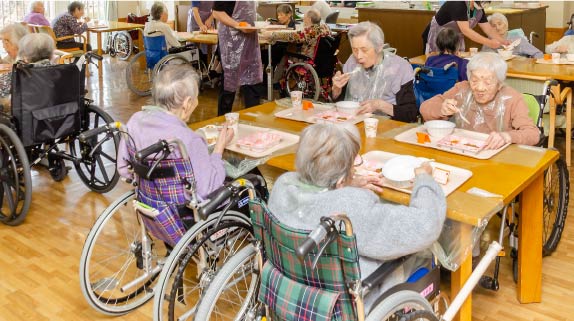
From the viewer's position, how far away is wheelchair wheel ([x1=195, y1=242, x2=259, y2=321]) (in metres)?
1.72

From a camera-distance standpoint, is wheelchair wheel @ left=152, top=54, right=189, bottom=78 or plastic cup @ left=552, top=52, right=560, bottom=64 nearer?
plastic cup @ left=552, top=52, right=560, bottom=64

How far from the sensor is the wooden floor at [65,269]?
2.37 m

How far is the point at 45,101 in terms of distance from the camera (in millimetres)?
3143

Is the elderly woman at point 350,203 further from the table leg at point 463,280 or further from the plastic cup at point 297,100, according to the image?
the plastic cup at point 297,100

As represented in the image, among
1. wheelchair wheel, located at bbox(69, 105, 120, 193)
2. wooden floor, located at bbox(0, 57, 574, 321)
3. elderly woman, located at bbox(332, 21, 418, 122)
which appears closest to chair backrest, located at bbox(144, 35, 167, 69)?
wheelchair wheel, located at bbox(69, 105, 120, 193)

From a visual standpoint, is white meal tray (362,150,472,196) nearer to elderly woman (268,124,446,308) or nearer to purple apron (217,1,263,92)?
elderly woman (268,124,446,308)

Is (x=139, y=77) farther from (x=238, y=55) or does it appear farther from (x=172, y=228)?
(x=172, y=228)

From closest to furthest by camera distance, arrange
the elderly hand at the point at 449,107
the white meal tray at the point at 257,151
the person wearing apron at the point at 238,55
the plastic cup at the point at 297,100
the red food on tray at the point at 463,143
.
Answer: the red food on tray at the point at 463,143, the white meal tray at the point at 257,151, the elderly hand at the point at 449,107, the plastic cup at the point at 297,100, the person wearing apron at the point at 238,55

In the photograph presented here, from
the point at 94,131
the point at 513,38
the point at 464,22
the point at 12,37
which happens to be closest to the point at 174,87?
the point at 94,131

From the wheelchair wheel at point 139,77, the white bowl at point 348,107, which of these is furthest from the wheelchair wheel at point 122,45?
the white bowl at point 348,107

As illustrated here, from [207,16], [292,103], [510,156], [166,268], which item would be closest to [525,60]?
[292,103]

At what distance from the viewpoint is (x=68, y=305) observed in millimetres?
2461

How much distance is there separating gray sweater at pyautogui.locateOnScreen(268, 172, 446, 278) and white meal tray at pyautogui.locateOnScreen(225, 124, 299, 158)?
667 mm

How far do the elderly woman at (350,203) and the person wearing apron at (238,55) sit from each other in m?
2.66
